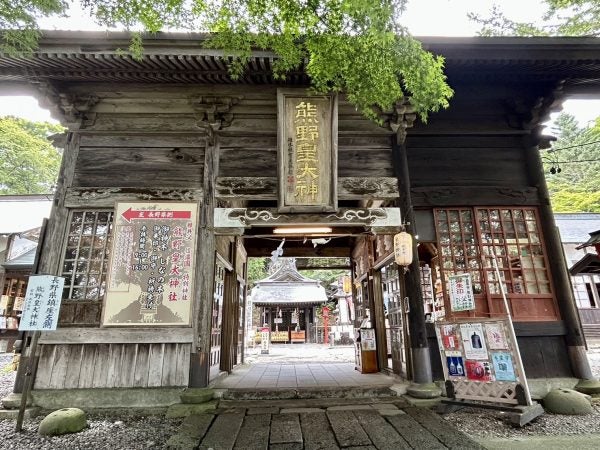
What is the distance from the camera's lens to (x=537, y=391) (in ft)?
20.1

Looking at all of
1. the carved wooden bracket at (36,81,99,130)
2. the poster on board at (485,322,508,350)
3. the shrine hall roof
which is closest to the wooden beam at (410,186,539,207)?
the poster on board at (485,322,508,350)

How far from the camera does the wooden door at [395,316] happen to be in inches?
291

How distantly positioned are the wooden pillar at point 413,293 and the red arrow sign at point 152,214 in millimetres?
4475

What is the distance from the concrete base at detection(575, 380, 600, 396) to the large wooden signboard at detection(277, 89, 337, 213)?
578cm

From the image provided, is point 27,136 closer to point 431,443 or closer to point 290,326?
point 290,326

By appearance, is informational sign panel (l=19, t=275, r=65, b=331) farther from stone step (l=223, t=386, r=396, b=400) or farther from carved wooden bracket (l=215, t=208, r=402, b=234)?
stone step (l=223, t=386, r=396, b=400)

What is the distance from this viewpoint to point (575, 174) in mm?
36906

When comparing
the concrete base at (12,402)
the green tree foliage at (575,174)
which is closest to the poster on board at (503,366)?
the concrete base at (12,402)

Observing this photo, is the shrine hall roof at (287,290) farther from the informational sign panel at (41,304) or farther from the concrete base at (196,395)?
the informational sign panel at (41,304)

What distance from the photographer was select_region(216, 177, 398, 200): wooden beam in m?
6.67

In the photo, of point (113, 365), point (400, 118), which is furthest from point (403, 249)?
point (113, 365)

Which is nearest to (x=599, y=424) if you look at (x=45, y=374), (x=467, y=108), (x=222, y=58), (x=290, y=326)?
(x=467, y=108)

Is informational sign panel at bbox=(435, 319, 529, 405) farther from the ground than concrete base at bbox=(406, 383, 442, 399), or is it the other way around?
informational sign panel at bbox=(435, 319, 529, 405)

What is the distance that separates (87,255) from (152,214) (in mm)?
1487
